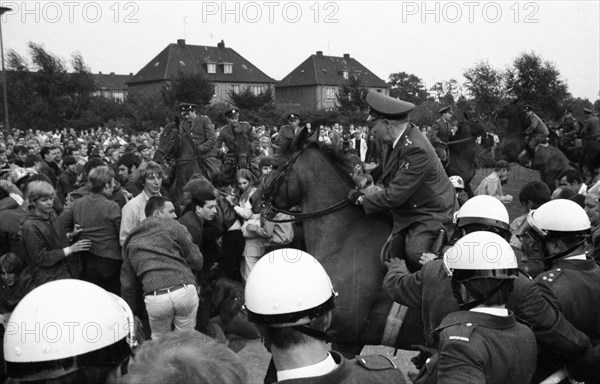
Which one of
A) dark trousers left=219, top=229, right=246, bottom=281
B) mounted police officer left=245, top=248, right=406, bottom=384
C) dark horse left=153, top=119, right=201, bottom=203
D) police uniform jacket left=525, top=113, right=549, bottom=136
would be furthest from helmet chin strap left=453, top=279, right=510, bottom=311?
police uniform jacket left=525, top=113, right=549, bottom=136

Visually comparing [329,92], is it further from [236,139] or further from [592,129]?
[236,139]

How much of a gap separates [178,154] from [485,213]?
8608 mm

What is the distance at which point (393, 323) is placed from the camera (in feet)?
16.9

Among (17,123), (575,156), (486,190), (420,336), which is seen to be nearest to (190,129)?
(486,190)

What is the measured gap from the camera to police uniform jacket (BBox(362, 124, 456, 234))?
17.3 feet

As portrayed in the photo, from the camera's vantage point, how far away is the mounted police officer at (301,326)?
2383 mm

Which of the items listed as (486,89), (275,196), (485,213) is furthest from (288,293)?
(486,89)

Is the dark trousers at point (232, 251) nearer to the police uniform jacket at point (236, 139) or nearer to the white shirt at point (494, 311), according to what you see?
the white shirt at point (494, 311)

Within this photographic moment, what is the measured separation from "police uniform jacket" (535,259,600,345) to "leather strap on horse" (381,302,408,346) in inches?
58.4

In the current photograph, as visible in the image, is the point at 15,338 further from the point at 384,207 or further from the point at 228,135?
the point at 228,135

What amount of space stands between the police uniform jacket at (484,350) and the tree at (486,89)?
23.7 m

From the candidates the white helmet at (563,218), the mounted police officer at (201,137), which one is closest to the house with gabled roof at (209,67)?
the mounted police officer at (201,137)

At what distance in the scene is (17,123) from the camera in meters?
49.6

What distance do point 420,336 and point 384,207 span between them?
117 cm
